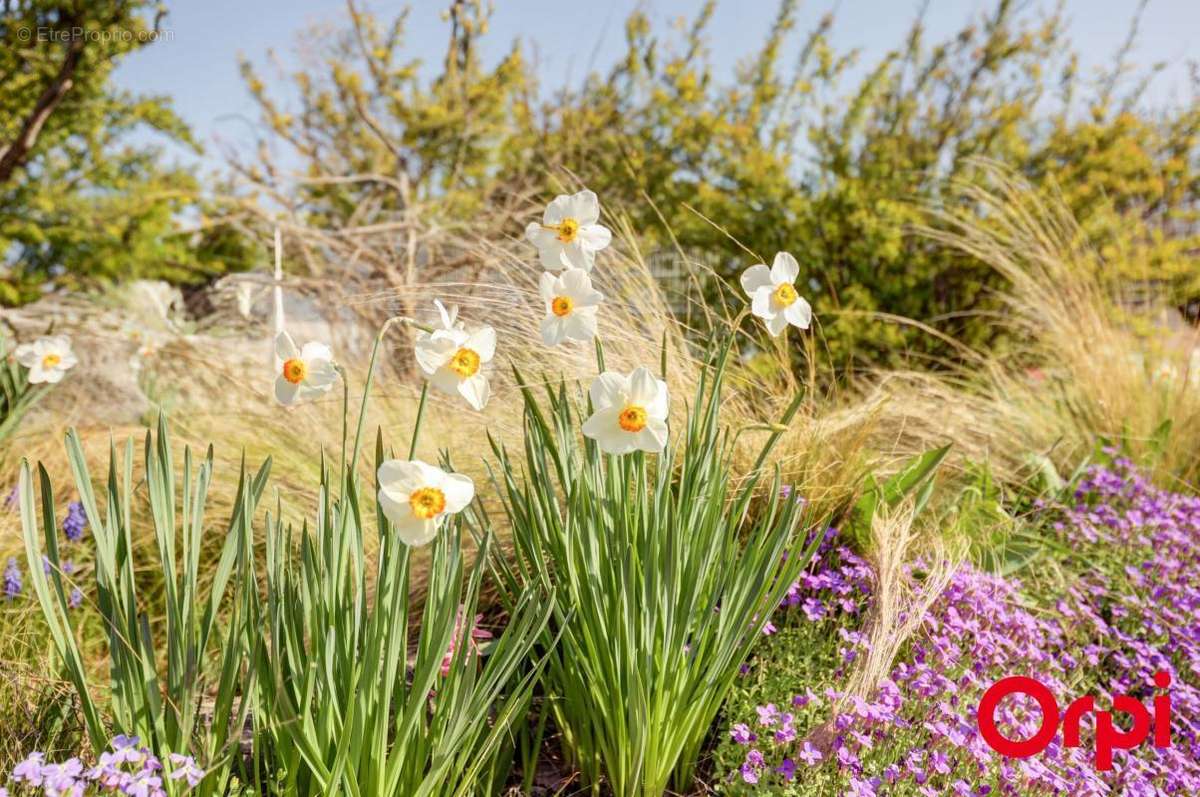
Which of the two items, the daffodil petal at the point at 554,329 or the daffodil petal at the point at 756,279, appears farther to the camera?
the daffodil petal at the point at 756,279

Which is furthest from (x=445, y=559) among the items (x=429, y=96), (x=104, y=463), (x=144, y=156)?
(x=144, y=156)

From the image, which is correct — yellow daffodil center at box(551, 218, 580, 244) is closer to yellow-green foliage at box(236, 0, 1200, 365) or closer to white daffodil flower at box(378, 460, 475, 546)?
white daffodil flower at box(378, 460, 475, 546)

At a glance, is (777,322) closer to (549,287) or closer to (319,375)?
(549,287)

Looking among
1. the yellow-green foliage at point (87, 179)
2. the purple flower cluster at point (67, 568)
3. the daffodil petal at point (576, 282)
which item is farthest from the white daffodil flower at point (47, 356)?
the yellow-green foliage at point (87, 179)

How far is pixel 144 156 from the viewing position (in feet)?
37.0

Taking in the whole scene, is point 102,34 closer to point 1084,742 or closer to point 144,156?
point 144,156

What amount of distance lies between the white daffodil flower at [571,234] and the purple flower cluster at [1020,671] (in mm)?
867

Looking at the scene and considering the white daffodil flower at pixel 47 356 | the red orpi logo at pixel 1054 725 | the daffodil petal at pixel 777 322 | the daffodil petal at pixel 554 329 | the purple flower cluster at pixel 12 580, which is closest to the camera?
the daffodil petal at pixel 554 329

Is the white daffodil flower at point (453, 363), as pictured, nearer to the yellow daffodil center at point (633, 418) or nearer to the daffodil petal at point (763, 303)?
the yellow daffodil center at point (633, 418)

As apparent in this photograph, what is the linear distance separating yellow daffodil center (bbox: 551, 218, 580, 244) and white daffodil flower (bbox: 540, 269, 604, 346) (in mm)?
126

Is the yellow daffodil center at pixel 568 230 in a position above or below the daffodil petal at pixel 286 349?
above

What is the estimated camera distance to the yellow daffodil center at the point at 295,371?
1.33m

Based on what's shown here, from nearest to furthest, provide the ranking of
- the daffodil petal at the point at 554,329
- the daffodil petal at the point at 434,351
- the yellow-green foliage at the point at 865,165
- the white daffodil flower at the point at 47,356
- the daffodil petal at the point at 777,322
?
the daffodil petal at the point at 434,351, the daffodil petal at the point at 554,329, the daffodil petal at the point at 777,322, the white daffodil flower at the point at 47,356, the yellow-green foliage at the point at 865,165

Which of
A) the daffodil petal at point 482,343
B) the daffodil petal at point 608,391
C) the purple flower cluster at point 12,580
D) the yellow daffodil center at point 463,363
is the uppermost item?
the daffodil petal at point 482,343
